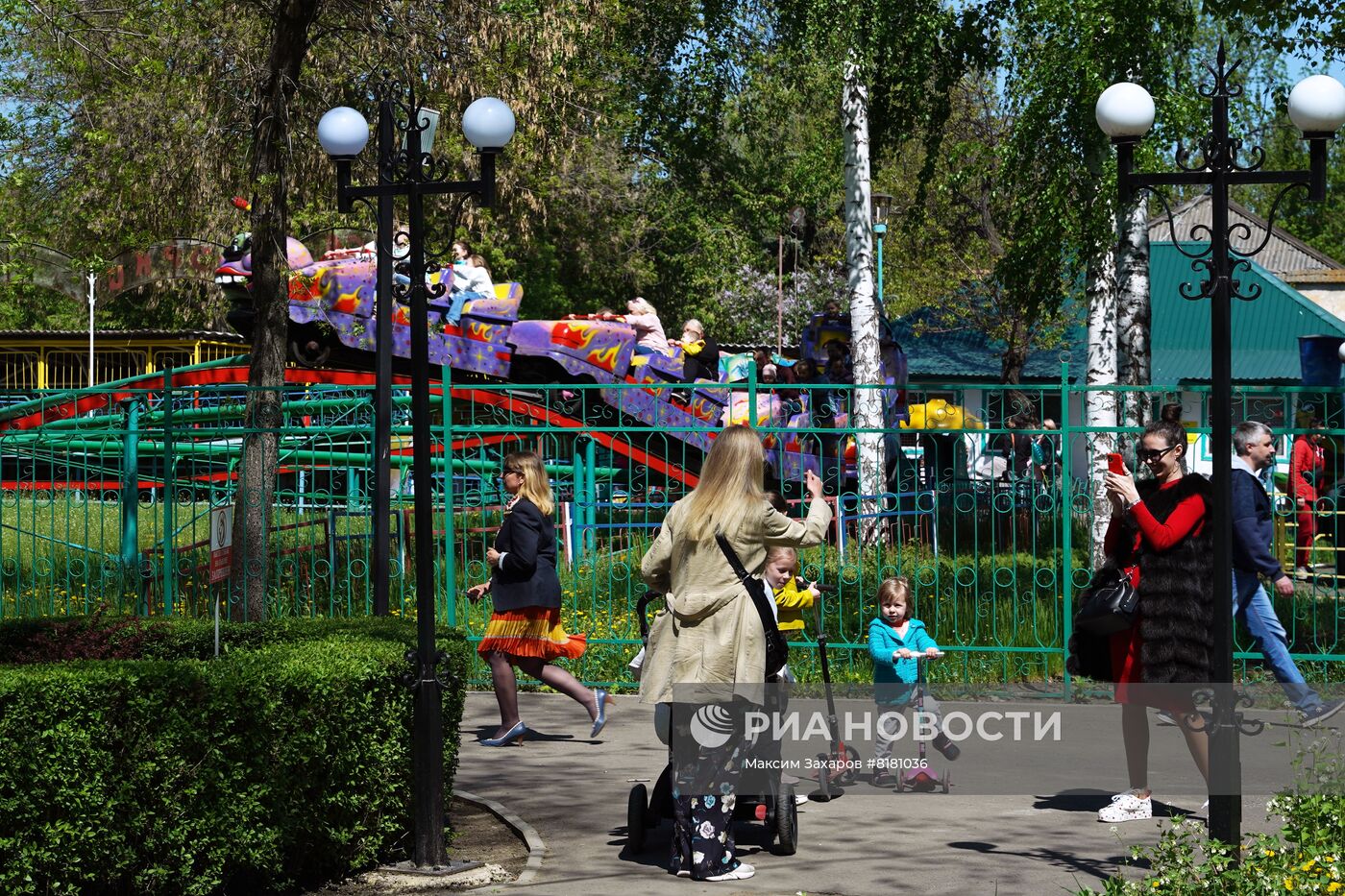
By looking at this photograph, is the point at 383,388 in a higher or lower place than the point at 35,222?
lower

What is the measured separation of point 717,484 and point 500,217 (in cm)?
1847

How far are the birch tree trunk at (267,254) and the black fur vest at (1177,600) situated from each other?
7.05 m

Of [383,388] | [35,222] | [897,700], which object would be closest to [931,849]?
[897,700]

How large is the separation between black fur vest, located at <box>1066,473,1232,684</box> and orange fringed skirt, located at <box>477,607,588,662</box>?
342 cm

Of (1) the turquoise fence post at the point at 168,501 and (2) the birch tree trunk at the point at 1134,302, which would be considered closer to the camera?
(1) the turquoise fence post at the point at 168,501

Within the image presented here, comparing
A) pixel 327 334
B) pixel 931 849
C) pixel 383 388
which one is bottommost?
pixel 931 849

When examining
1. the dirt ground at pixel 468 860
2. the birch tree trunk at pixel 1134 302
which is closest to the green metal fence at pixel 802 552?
the birch tree trunk at pixel 1134 302

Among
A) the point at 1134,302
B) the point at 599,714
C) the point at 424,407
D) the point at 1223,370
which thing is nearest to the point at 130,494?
the point at 599,714

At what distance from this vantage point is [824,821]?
7.45 meters

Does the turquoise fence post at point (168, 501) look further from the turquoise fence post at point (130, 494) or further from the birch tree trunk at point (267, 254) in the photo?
the birch tree trunk at point (267, 254)

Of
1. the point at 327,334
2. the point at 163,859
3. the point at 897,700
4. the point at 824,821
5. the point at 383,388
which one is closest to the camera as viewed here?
the point at 163,859

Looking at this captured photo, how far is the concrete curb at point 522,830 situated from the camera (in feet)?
21.5

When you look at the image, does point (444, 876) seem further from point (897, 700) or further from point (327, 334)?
point (327, 334)

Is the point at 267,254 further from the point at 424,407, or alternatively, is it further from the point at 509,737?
the point at 424,407
